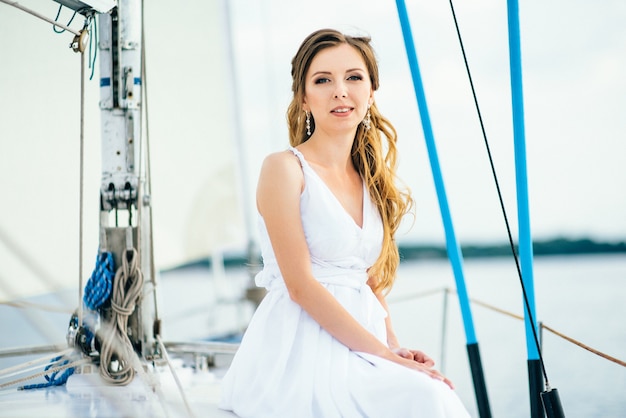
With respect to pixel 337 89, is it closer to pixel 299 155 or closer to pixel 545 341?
pixel 299 155

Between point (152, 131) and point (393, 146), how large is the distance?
108 inches

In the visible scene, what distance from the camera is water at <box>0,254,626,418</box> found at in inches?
227

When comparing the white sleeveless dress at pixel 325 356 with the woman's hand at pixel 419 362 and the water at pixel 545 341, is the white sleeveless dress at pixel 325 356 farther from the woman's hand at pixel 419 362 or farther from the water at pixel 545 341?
the water at pixel 545 341

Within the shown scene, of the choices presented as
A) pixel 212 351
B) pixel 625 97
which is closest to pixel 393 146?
pixel 212 351

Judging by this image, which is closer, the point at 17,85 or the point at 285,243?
the point at 285,243

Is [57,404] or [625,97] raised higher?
[625,97]

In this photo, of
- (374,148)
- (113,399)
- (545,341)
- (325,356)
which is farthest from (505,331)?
(325,356)

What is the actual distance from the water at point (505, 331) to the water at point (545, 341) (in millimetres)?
11

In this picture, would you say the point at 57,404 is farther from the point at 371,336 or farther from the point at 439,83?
the point at 439,83

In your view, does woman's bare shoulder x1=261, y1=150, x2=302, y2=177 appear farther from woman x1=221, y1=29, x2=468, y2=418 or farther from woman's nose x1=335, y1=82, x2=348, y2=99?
woman's nose x1=335, y1=82, x2=348, y2=99

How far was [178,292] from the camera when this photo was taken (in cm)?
2211

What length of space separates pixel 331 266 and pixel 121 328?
780 mm

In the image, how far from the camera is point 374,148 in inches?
77.8

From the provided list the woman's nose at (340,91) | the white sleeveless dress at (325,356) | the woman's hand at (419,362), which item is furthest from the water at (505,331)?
the woman's nose at (340,91)
